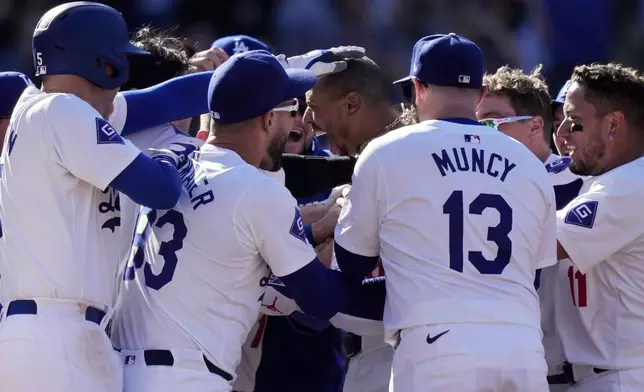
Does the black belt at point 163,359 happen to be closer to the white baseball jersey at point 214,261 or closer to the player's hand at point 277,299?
the white baseball jersey at point 214,261

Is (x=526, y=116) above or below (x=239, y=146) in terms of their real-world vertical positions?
below

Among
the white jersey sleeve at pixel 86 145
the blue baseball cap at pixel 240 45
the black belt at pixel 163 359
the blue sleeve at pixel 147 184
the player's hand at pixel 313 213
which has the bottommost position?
the black belt at pixel 163 359

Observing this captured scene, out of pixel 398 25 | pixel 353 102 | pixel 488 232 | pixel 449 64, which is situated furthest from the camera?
pixel 398 25

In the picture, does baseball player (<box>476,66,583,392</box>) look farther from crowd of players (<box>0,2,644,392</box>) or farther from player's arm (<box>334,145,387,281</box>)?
player's arm (<box>334,145,387,281</box>)

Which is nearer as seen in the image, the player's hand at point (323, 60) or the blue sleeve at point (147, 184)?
the blue sleeve at point (147, 184)

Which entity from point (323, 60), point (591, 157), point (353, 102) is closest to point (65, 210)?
point (323, 60)

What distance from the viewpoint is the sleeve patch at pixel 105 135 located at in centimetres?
349

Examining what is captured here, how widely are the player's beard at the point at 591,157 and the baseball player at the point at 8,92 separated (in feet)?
8.37

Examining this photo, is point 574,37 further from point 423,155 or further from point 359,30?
point 423,155

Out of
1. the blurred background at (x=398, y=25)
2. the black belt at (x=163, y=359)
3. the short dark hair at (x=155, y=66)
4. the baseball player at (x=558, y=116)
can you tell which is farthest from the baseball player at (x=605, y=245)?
A: the blurred background at (x=398, y=25)

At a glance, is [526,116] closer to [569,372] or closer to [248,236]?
[569,372]

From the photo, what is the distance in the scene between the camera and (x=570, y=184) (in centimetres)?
502

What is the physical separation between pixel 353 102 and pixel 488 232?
6.48ft

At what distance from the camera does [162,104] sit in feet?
14.2
